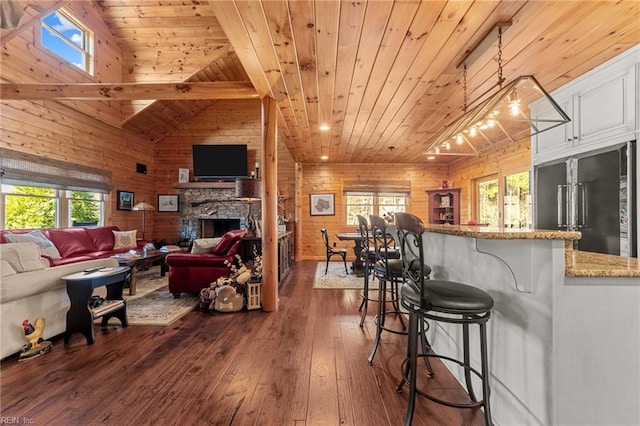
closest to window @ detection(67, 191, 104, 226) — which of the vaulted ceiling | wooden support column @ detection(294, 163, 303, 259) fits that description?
the vaulted ceiling

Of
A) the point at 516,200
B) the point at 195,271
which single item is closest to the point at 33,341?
the point at 195,271

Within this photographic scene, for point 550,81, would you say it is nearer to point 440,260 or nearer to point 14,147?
point 440,260

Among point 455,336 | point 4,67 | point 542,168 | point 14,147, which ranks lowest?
point 455,336

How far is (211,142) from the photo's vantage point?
7.23 m

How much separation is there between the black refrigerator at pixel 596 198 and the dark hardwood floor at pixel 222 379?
5.96 feet

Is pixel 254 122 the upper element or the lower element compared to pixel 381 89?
upper

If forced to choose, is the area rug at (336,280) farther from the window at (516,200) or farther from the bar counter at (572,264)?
the bar counter at (572,264)

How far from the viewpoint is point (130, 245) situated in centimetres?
532

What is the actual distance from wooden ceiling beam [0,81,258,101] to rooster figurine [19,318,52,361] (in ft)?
8.34

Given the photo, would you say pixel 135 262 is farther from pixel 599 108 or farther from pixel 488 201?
pixel 488 201

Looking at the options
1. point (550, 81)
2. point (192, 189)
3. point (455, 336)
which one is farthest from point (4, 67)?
point (550, 81)

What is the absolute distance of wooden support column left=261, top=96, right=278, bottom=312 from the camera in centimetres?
327

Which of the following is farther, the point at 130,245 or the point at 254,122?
the point at 254,122

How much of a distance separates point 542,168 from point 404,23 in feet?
7.71
